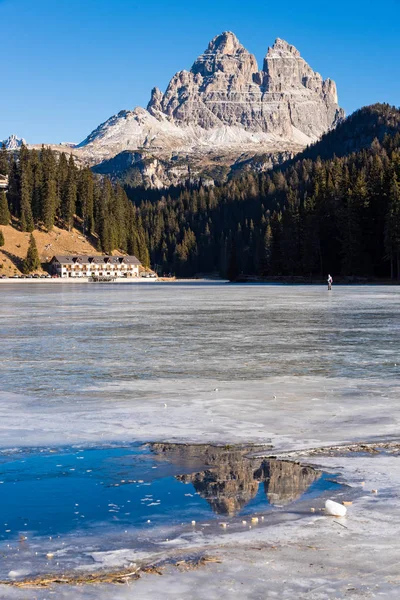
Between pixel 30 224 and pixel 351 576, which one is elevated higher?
pixel 30 224

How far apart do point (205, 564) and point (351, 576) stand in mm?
1448

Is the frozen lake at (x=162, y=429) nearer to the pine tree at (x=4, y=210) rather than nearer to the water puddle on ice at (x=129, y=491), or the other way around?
the water puddle on ice at (x=129, y=491)

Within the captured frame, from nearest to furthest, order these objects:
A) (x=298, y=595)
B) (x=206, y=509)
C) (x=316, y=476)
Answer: (x=298, y=595) → (x=206, y=509) → (x=316, y=476)

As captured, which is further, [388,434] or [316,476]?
[388,434]

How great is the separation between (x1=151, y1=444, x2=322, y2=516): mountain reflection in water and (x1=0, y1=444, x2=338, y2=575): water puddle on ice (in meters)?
0.01

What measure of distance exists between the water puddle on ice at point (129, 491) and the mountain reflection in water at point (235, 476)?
0.04 ft

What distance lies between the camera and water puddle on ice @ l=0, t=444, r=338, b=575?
830cm

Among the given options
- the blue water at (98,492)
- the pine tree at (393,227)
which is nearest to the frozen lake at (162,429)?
the blue water at (98,492)

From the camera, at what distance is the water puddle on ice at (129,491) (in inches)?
327

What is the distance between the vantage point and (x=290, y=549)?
7.76m

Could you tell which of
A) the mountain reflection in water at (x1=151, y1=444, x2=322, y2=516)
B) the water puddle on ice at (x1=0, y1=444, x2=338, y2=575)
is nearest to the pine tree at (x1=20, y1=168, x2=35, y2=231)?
the water puddle on ice at (x1=0, y1=444, x2=338, y2=575)

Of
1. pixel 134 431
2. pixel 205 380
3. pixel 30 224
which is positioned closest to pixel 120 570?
pixel 134 431

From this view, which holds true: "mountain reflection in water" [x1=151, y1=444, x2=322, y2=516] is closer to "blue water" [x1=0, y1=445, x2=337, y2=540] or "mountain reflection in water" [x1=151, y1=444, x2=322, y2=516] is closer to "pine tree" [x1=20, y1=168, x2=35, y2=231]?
"blue water" [x1=0, y1=445, x2=337, y2=540]

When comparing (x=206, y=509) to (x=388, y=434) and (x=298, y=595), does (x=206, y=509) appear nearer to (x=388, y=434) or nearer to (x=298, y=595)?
(x=298, y=595)
